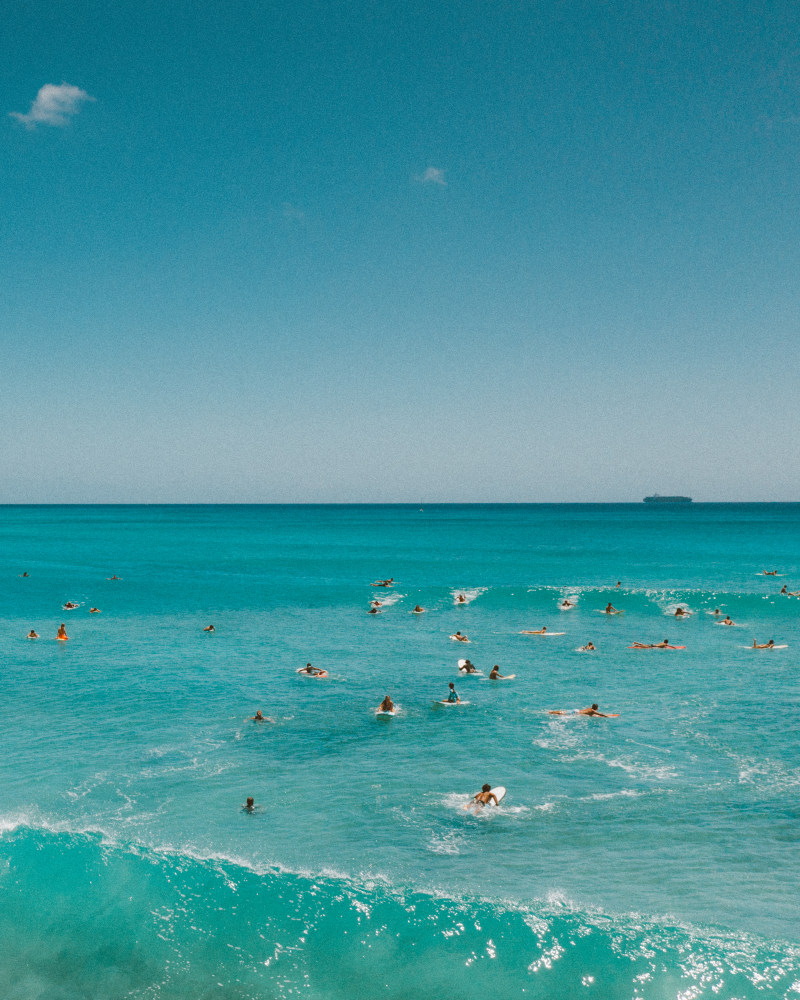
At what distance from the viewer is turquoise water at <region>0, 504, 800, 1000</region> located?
14477 mm

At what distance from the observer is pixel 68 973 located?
1423cm

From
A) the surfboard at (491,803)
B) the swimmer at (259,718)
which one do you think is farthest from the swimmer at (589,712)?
the swimmer at (259,718)

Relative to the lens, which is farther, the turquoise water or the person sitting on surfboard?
the person sitting on surfboard

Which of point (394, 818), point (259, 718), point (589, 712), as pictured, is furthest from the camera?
point (589, 712)

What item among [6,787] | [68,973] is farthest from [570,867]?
[6,787]

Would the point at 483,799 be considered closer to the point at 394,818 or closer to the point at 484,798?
the point at 484,798

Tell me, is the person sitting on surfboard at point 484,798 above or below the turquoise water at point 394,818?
above

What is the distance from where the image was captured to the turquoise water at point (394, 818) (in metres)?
14.5

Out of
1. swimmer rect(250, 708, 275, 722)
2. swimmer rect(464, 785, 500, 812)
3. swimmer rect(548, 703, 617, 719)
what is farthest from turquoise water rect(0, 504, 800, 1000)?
swimmer rect(548, 703, 617, 719)

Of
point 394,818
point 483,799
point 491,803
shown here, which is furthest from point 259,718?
point 491,803

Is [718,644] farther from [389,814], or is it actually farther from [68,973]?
[68,973]

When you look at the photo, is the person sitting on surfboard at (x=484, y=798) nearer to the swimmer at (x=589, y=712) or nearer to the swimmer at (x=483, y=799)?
the swimmer at (x=483, y=799)

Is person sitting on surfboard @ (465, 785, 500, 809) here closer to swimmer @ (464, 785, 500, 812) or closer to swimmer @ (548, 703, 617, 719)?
swimmer @ (464, 785, 500, 812)

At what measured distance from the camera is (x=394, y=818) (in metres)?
20.0
